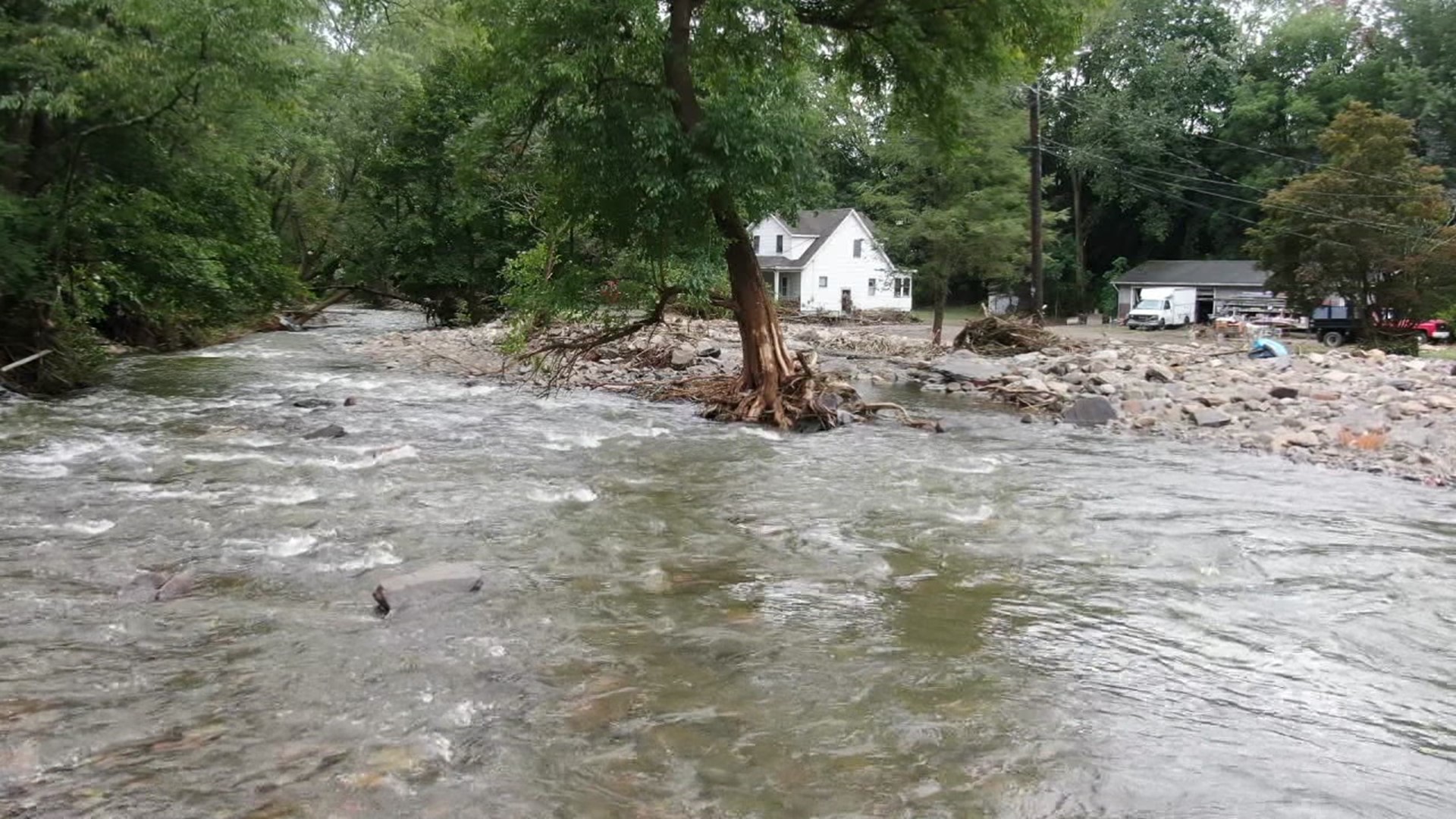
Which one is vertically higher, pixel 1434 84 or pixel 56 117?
pixel 1434 84

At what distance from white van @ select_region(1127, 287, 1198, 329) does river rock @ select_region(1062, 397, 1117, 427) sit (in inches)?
1387

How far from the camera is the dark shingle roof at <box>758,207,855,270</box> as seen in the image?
5351 centimetres

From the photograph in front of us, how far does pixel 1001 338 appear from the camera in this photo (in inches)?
1123

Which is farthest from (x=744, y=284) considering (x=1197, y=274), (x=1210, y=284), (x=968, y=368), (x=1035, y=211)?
(x=1197, y=274)

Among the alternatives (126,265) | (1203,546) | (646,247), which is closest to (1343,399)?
(1203,546)

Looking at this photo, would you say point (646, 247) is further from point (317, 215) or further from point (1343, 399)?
point (317, 215)

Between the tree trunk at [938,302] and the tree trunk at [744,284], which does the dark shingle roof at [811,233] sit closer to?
the tree trunk at [938,302]

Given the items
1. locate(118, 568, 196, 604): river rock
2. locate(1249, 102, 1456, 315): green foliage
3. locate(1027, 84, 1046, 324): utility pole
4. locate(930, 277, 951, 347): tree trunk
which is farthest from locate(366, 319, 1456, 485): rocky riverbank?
locate(118, 568, 196, 604): river rock

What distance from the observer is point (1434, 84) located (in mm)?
49188

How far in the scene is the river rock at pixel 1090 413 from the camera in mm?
16359

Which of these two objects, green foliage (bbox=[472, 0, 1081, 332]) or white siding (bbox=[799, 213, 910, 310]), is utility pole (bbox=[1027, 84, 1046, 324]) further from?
white siding (bbox=[799, 213, 910, 310])

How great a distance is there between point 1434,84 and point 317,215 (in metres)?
52.5

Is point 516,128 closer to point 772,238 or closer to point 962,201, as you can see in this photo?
point 962,201

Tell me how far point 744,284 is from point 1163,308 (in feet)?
133
